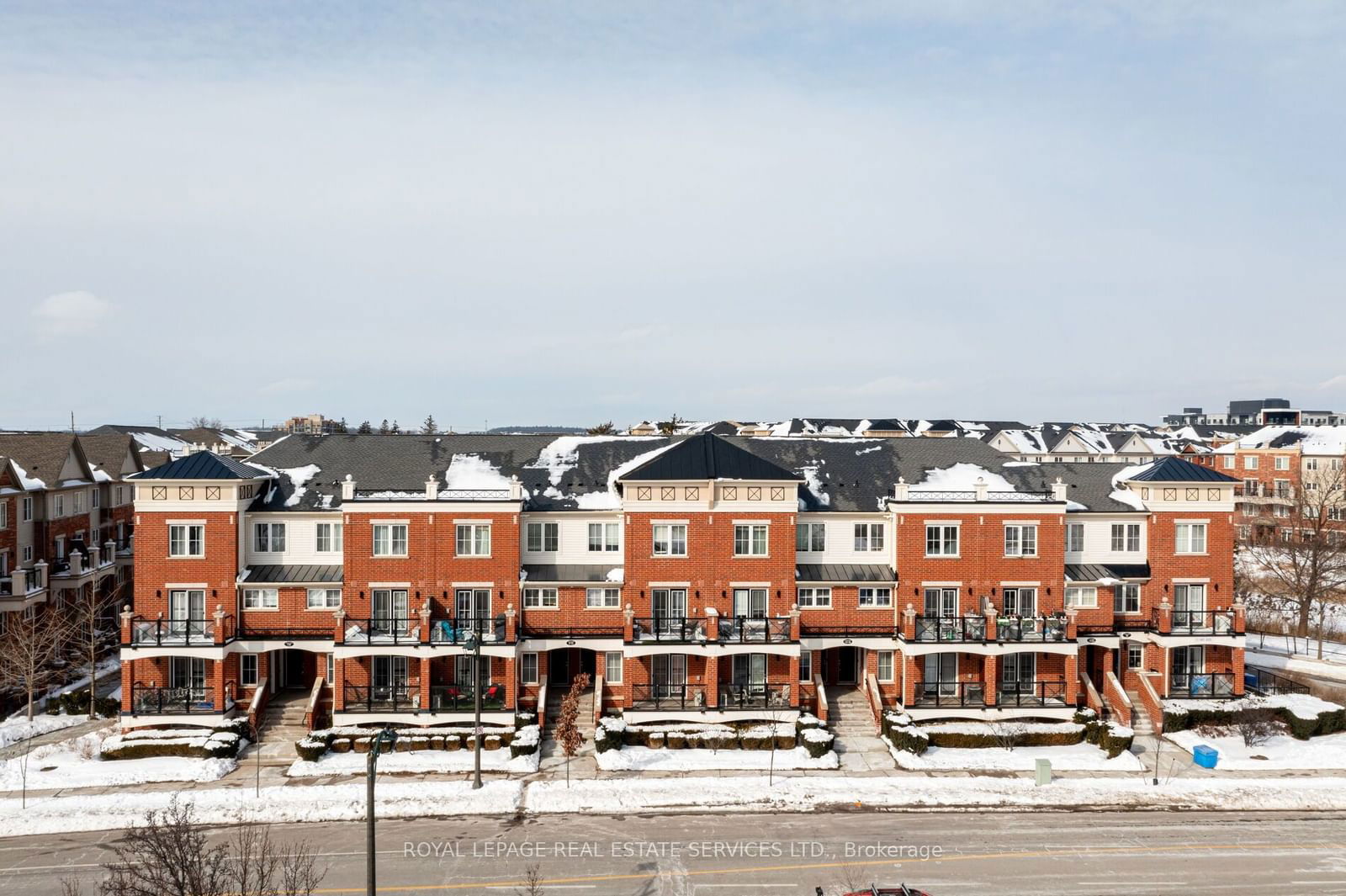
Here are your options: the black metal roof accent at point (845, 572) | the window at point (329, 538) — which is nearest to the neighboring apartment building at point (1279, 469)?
the black metal roof accent at point (845, 572)

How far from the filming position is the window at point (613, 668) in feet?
124

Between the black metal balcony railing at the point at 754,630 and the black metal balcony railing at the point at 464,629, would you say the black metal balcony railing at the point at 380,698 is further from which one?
the black metal balcony railing at the point at 754,630

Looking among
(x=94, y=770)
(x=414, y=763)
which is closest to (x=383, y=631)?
(x=414, y=763)

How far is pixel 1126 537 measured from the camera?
4062 centimetres

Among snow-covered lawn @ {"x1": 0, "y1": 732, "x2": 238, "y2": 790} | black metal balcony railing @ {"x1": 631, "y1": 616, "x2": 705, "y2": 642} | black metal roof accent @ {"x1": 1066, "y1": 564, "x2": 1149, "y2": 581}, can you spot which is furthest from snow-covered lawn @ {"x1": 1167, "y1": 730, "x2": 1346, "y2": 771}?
snow-covered lawn @ {"x1": 0, "y1": 732, "x2": 238, "y2": 790}

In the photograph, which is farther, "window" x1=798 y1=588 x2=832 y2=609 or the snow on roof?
the snow on roof

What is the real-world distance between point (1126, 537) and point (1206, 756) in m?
10.6

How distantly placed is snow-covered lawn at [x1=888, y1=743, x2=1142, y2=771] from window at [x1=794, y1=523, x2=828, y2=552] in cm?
917

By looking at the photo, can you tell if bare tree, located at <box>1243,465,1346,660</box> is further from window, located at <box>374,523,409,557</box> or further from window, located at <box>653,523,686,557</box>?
window, located at <box>374,523,409,557</box>

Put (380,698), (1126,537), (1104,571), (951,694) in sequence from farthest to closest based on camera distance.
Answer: (1126,537) < (1104,571) < (951,694) < (380,698)

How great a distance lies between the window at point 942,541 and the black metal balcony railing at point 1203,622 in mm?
9737

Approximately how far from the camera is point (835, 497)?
4041cm

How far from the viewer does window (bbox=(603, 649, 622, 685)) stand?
3791 centimetres

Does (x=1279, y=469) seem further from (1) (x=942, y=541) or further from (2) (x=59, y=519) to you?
(2) (x=59, y=519)
